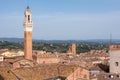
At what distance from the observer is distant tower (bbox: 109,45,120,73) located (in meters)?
42.3

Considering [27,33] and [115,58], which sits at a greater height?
[27,33]

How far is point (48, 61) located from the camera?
213ft

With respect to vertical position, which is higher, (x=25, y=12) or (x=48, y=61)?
(x=25, y=12)

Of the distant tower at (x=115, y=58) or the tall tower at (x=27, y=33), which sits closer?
the distant tower at (x=115, y=58)

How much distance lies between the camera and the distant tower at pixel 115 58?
139 feet

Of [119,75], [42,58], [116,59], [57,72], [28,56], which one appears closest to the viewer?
[57,72]

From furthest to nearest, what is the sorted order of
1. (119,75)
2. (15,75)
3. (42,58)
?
(42,58)
(119,75)
(15,75)

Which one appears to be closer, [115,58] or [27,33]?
[115,58]

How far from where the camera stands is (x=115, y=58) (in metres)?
42.5

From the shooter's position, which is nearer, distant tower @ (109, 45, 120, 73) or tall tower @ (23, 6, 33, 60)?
distant tower @ (109, 45, 120, 73)

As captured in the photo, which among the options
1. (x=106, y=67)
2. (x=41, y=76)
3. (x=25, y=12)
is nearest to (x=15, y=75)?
(x=41, y=76)

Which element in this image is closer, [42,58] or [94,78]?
[94,78]

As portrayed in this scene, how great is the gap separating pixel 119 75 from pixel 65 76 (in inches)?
347

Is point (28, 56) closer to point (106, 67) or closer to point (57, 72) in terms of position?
point (106, 67)
